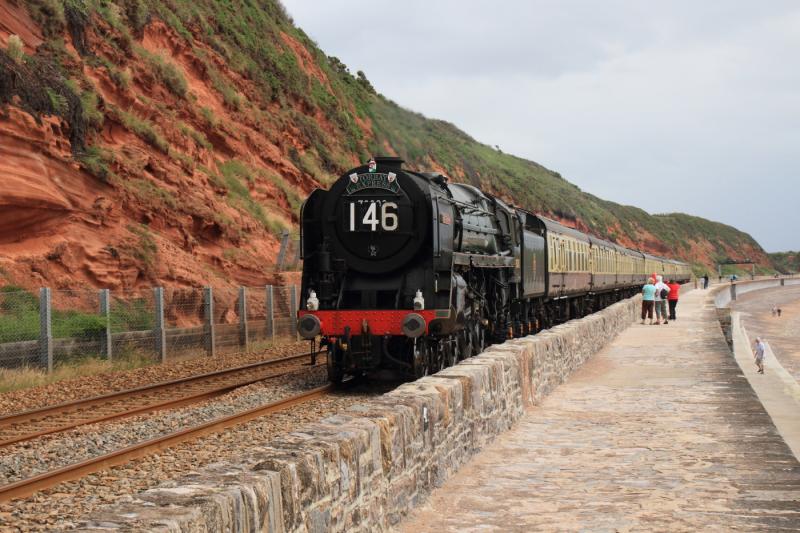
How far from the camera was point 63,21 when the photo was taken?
82.2ft

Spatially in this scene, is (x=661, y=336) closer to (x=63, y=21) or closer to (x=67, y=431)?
(x=67, y=431)

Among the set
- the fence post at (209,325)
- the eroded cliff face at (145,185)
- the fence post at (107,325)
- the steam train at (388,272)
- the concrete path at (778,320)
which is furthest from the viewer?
the concrete path at (778,320)

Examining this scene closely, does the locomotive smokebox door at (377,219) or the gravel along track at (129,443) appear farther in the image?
the locomotive smokebox door at (377,219)

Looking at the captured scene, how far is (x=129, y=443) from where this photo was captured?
9.30 metres

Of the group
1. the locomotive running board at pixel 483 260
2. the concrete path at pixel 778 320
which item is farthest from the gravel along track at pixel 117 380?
the concrete path at pixel 778 320

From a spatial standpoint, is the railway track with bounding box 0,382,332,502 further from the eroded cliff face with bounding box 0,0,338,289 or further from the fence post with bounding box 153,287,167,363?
the eroded cliff face with bounding box 0,0,338,289

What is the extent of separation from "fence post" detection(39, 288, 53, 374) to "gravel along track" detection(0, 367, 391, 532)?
4.25m

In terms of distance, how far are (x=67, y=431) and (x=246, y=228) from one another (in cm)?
1785

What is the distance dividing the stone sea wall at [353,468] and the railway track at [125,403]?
190 inches

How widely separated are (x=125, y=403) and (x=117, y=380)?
2827 mm

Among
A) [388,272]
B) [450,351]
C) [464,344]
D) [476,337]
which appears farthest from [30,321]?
[476,337]

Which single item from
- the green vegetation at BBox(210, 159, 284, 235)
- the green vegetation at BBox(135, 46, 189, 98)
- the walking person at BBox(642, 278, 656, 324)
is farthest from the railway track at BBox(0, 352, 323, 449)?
the green vegetation at BBox(135, 46, 189, 98)

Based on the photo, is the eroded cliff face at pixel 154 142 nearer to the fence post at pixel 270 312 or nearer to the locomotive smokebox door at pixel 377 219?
the fence post at pixel 270 312

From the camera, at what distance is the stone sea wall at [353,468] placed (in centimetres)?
368
